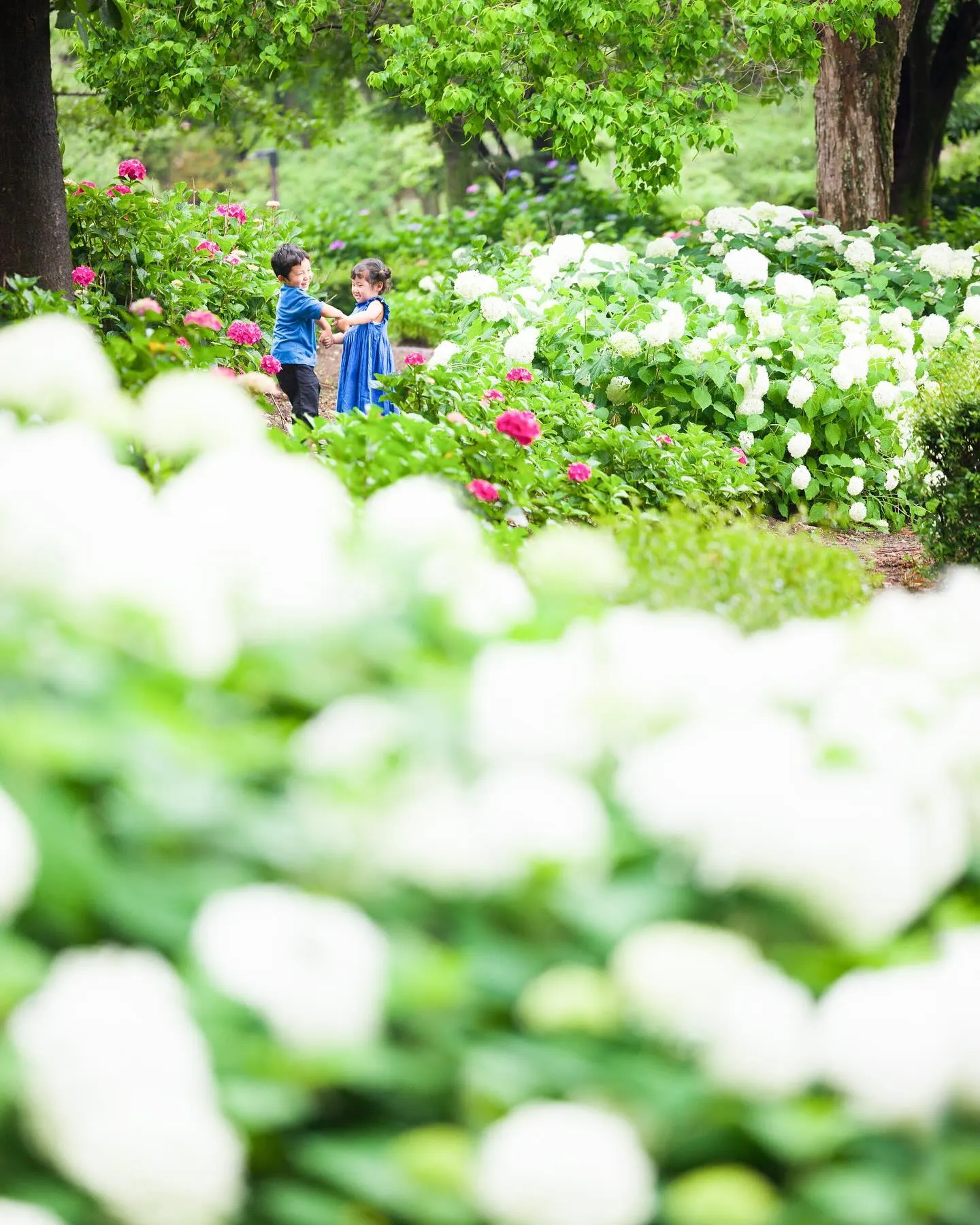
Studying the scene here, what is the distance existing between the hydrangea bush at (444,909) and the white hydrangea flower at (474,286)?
669 centimetres

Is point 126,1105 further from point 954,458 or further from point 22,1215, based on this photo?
point 954,458

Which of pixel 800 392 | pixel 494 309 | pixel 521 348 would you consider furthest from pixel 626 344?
pixel 494 309

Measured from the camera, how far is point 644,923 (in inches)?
57.4

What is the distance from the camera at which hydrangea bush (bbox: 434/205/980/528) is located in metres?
7.33

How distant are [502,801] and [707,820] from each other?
9.4 inches

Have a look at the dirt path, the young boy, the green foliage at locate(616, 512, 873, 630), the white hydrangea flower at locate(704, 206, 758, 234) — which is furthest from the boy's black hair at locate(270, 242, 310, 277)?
the white hydrangea flower at locate(704, 206, 758, 234)

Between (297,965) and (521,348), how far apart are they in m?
6.33

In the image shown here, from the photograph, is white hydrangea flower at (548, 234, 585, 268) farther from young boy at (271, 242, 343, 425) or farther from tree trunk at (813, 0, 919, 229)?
tree trunk at (813, 0, 919, 229)

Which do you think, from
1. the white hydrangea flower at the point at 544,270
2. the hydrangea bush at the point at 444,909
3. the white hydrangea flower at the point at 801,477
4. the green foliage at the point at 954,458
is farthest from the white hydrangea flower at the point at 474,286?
the hydrangea bush at the point at 444,909

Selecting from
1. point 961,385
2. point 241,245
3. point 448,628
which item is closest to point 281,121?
point 241,245

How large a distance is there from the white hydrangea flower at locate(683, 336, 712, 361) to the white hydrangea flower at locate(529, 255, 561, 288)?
146cm

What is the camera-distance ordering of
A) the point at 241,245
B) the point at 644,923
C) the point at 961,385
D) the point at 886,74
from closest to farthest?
the point at 644,923 < the point at 961,385 < the point at 241,245 < the point at 886,74

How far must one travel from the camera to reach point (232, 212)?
991cm

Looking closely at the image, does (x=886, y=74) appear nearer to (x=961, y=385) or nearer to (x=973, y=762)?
(x=961, y=385)
